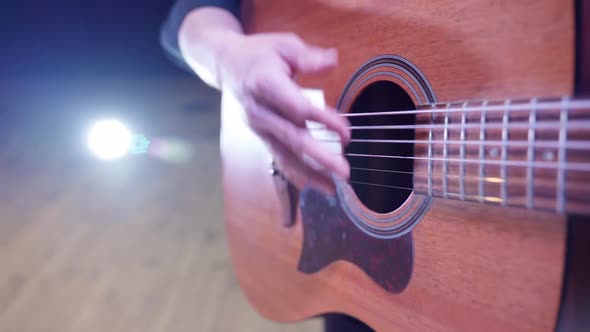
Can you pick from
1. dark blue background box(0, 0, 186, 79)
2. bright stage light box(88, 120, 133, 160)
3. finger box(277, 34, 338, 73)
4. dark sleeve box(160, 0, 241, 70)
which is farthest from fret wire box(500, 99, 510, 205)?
bright stage light box(88, 120, 133, 160)

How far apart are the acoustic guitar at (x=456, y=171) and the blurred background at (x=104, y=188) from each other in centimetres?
79

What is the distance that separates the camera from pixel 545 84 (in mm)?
361

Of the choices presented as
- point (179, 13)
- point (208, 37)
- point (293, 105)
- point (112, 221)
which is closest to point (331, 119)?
point (293, 105)

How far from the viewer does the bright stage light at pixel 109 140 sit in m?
1.75

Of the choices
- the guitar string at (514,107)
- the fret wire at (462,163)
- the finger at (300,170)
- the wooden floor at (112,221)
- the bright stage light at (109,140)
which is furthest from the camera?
the bright stage light at (109,140)

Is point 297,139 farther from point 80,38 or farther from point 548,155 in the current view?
point 80,38

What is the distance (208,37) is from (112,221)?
→ 110cm

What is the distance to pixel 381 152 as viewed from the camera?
0.65 metres

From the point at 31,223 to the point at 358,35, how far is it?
1.60 metres

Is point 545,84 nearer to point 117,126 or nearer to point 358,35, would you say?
point 358,35

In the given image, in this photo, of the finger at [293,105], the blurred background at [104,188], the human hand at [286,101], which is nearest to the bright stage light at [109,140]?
the blurred background at [104,188]

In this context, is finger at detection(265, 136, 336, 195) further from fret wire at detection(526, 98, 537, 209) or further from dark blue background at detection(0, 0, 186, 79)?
dark blue background at detection(0, 0, 186, 79)

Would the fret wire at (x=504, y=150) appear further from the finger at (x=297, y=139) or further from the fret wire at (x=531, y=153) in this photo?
the finger at (x=297, y=139)

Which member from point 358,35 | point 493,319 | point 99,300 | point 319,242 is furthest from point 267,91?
point 99,300
